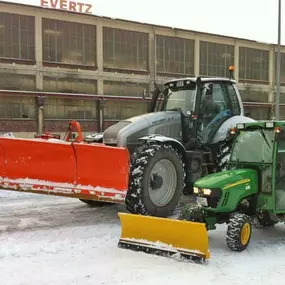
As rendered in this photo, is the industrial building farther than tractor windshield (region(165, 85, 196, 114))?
Yes

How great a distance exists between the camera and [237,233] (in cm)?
589

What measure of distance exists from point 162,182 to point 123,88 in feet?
101

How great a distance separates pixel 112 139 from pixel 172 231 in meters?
3.21

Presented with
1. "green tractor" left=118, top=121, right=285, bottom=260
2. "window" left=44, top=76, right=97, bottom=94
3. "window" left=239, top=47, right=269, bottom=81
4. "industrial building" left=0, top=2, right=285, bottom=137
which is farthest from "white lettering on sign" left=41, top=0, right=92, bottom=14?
"green tractor" left=118, top=121, right=285, bottom=260

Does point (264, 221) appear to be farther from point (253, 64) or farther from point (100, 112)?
point (253, 64)

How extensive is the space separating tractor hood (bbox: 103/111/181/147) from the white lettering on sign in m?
29.4

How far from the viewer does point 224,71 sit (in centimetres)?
4434

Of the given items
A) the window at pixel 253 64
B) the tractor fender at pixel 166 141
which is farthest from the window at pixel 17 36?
the tractor fender at pixel 166 141

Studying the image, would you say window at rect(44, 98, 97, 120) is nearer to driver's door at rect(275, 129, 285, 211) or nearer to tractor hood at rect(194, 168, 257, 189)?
tractor hood at rect(194, 168, 257, 189)

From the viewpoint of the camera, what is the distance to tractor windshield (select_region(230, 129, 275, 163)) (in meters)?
6.48

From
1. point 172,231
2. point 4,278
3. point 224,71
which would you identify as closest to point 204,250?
point 172,231

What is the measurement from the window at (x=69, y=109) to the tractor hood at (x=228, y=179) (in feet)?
95.8

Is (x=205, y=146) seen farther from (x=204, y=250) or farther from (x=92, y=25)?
(x=92, y=25)

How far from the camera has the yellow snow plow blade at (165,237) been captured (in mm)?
5504
